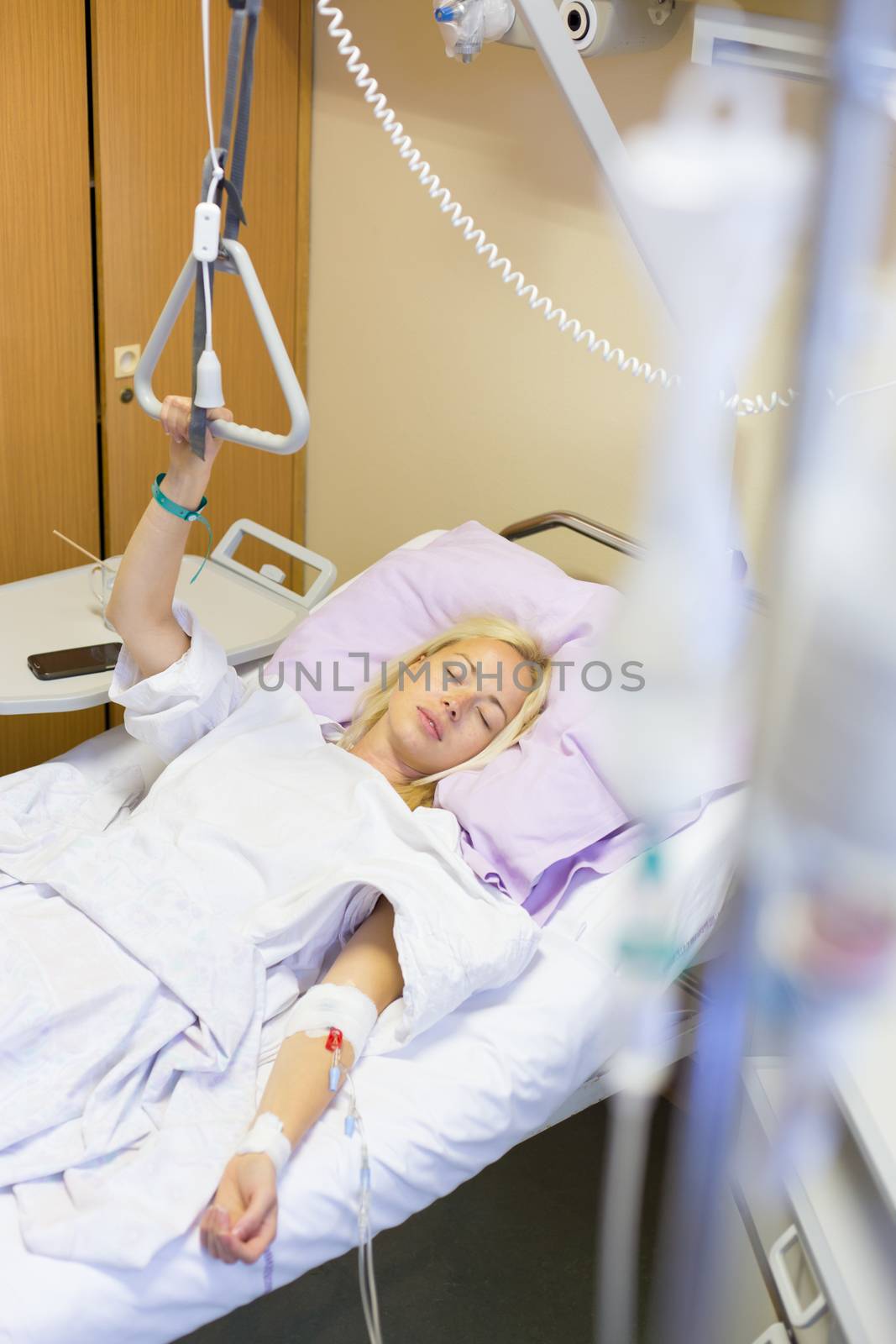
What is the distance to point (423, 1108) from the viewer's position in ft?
4.43

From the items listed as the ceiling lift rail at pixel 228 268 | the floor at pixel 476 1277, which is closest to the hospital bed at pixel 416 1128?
the floor at pixel 476 1277

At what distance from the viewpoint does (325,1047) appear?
133 cm

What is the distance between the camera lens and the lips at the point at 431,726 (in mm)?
1774

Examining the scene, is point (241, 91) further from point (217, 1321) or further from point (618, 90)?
point (217, 1321)

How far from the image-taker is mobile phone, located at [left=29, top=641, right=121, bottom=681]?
1.86 metres

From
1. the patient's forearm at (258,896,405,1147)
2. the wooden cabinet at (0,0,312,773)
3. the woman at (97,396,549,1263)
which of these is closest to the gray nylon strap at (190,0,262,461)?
the woman at (97,396,549,1263)

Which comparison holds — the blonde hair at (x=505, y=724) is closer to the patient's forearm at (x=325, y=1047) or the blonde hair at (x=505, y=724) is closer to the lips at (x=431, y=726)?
the lips at (x=431, y=726)

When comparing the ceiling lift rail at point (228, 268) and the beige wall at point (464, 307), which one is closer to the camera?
the ceiling lift rail at point (228, 268)

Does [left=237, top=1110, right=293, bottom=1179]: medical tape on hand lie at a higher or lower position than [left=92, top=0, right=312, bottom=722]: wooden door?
lower

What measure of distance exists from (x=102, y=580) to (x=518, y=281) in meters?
0.86

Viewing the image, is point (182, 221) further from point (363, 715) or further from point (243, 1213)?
point (243, 1213)

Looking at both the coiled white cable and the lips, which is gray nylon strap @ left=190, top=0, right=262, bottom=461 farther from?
the lips

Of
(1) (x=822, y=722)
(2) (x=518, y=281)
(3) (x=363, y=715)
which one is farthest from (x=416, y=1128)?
(2) (x=518, y=281)

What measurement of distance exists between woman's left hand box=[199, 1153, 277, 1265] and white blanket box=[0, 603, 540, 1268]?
0.02m
